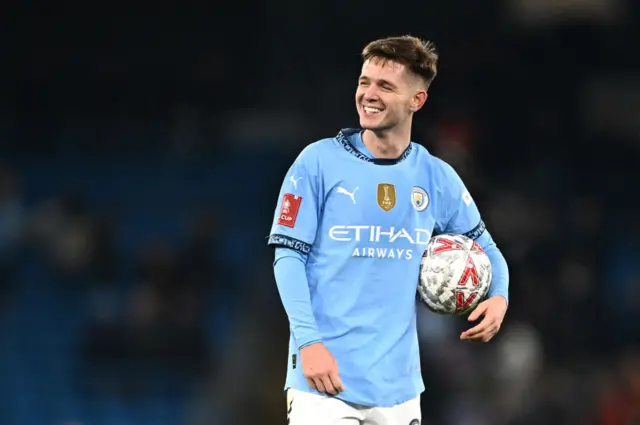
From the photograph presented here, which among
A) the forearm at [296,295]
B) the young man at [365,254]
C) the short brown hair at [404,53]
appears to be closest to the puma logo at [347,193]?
the young man at [365,254]

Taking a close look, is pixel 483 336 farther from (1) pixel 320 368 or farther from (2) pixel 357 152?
(2) pixel 357 152

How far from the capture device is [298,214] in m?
3.79

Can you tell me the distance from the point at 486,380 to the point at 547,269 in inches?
52.2

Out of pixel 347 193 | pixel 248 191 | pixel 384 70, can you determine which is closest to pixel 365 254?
pixel 347 193

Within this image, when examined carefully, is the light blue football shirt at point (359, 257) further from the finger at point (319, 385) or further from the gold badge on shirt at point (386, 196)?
the finger at point (319, 385)

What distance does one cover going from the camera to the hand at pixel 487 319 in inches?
150

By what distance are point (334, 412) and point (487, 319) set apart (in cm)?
65

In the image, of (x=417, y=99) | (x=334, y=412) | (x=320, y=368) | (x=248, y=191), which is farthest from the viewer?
(x=248, y=191)

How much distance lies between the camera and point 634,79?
11445 mm

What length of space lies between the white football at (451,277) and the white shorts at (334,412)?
40 cm

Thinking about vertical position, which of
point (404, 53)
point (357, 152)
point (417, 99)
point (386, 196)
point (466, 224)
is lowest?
point (466, 224)

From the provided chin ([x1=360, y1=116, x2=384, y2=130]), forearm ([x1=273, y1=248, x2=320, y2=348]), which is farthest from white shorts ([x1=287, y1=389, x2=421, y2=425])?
chin ([x1=360, y1=116, x2=384, y2=130])

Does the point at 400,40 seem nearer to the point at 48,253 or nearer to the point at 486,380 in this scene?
the point at 486,380

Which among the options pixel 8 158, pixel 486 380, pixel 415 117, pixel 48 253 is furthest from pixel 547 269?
pixel 8 158
